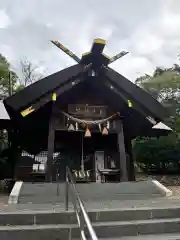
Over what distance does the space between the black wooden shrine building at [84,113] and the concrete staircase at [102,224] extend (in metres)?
5.27

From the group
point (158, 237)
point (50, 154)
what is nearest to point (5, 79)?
point (50, 154)

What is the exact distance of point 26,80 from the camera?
2953 centimetres

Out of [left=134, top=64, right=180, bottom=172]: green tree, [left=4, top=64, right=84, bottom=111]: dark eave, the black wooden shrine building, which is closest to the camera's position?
[left=4, top=64, right=84, bottom=111]: dark eave

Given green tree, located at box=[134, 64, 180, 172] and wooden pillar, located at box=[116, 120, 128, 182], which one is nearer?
wooden pillar, located at box=[116, 120, 128, 182]

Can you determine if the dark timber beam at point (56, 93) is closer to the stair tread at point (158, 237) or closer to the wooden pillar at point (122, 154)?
the wooden pillar at point (122, 154)

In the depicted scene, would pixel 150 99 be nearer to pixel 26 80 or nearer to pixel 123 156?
pixel 123 156

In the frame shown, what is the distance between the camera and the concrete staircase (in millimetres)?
4828

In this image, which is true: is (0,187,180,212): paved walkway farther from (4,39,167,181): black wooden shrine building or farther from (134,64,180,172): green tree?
(134,64,180,172): green tree

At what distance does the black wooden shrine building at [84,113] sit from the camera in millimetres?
11031

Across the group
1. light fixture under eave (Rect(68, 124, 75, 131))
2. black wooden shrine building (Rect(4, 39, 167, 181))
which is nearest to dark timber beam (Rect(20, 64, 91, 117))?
black wooden shrine building (Rect(4, 39, 167, 181))

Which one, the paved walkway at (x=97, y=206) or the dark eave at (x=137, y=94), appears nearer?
the paved walkway at (x=97, y=206)

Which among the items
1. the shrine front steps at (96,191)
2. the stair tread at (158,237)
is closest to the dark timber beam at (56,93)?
the shrine front steps at (96,191)

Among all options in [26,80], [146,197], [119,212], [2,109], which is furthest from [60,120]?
[26,80]

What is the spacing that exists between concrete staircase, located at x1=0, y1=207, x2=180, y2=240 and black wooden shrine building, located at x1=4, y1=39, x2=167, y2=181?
208 inches
